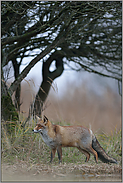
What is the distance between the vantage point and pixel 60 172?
3154 millimetres

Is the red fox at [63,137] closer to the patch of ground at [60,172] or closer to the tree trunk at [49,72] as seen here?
the patch of ground at [60,172]

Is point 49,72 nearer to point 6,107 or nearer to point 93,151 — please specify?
point 6,107

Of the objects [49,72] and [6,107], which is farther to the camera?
[49,72]

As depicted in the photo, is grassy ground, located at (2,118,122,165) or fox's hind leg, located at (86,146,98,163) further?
grassy ground, located at (2,118,122,165)

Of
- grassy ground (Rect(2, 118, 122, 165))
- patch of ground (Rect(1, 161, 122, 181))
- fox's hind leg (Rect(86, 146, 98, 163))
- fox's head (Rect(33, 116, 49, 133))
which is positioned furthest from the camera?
grassy ground (Rect(2, 118, 122, 165))

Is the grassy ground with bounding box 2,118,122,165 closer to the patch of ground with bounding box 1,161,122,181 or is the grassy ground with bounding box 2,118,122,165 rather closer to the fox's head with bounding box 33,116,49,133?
the patch of ground with bounding box 1,161,122,181

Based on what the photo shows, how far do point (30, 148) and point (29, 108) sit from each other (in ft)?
2.62

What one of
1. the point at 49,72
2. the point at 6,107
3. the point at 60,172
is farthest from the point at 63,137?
the point at 49,72

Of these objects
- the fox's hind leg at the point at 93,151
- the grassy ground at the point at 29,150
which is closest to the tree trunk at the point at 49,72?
the grassy ground at the point at 29,150

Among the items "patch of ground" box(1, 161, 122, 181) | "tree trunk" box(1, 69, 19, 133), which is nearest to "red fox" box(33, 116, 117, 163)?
"patch of ground" box(1, 161, 122, 181)

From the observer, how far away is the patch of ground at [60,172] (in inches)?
118

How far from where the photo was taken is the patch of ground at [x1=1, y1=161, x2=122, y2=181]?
3006 mm

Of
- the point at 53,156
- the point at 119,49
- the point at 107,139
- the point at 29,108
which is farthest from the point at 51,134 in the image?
the point at 119,49

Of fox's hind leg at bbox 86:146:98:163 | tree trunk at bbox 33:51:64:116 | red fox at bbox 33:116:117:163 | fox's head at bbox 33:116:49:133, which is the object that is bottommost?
fox's hind leg at bbox 86:146:98:163
